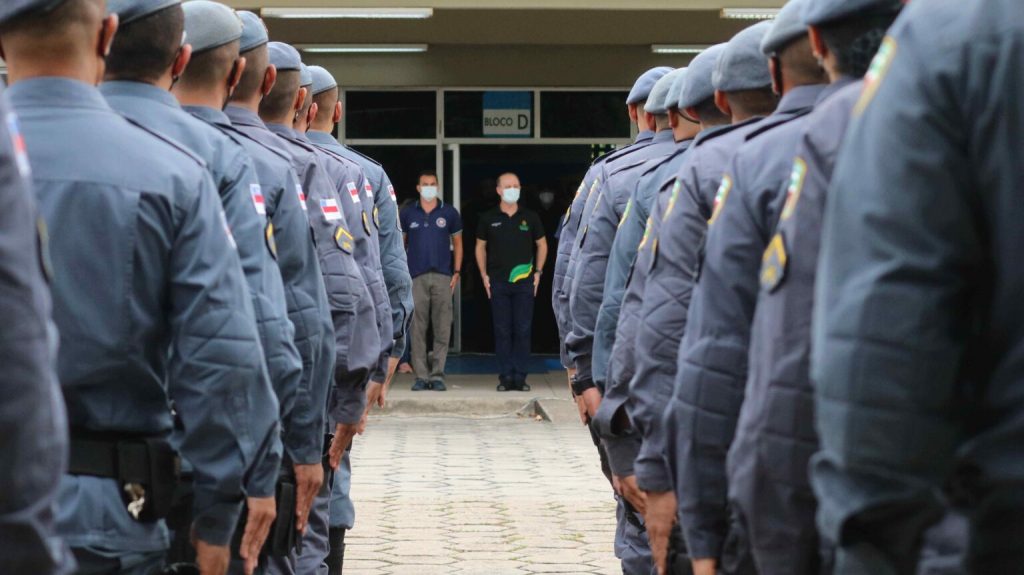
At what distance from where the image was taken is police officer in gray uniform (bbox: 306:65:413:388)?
8469 mm

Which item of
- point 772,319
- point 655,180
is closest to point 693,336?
point 772,319

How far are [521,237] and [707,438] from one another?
42.6ft

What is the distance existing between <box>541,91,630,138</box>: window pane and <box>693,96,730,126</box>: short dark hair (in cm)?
1321

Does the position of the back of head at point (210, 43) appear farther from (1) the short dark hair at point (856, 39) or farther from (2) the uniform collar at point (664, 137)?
(2) the uniform collar at point (664, 137)

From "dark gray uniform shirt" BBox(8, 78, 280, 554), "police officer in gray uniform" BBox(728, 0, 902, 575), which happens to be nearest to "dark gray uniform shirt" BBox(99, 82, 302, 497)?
"dark gray uniform shirt" BBox(8, 78, 280, 554)

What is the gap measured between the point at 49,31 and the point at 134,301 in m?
0.55

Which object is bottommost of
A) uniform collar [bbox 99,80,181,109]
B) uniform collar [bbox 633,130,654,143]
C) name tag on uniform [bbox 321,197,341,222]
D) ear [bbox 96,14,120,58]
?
name tag on uniform [bbox 321,197,341,222]

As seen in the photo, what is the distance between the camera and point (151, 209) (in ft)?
11.1

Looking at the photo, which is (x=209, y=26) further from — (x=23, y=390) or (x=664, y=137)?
(x=664, y=137)

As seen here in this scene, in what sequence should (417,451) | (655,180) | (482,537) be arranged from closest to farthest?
1. (655,180)
2. (482,537)
3. (417,451)

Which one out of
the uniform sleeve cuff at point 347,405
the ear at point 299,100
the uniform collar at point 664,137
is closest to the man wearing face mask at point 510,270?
the uniform collar at point 664,137

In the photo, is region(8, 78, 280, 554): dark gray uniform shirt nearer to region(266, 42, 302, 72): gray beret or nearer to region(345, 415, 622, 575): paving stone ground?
region(266, 42, 302, 72): gray beret

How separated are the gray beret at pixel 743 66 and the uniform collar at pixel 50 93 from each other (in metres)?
1.94

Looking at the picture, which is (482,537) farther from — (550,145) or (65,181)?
(550,145)
